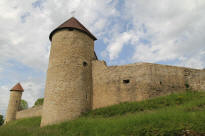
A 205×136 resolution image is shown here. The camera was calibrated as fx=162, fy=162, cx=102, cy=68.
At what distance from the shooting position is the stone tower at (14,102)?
2890 cm

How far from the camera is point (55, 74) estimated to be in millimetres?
12430

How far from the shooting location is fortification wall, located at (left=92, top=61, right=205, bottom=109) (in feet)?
38.1

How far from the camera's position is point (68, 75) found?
480 inches

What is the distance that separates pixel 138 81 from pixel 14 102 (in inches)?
1052

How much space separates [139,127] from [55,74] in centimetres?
831

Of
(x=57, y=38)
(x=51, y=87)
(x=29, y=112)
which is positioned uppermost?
(x=57, y=38)

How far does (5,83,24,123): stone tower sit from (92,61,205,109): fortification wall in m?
23.1

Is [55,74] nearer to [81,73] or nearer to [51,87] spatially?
[51,87]

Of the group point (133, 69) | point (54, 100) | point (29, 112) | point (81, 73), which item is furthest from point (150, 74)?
point (29, 112)

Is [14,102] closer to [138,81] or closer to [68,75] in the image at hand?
[68,75]

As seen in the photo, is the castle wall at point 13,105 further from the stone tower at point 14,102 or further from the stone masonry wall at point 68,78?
the stone masonry wall at point 68,78

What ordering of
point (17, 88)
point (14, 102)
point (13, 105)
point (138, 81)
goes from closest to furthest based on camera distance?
1. point (138, 81)
2. point (13, 105)
3. point (14, 102)
4. point (17, 88)

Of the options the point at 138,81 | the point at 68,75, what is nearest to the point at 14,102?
the point at 68,75

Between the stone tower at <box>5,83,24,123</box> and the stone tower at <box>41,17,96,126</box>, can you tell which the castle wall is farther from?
the stone tower at <box>41,17,96,126</box>
